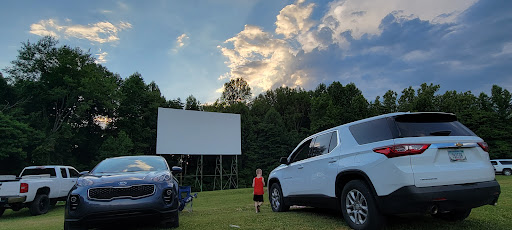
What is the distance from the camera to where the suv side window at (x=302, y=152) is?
22.0ft

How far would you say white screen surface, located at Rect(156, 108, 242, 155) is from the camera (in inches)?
1184

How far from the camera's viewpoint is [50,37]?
114 feet

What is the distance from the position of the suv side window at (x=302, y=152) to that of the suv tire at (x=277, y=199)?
3.22ft

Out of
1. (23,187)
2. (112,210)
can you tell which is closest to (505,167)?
(112,210)

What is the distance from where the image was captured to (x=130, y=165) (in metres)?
6.43

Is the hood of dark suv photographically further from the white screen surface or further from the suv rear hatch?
the white screen surface

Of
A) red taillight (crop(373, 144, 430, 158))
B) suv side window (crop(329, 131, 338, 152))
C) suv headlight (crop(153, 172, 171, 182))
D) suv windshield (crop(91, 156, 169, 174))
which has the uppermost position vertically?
suv side window (crop(329, 131, 338, 152))

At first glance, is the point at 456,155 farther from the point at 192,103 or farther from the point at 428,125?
the point at 192,103

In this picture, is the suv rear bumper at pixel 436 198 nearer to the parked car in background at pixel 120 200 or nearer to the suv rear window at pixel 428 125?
the suv rear window at pixel 428 125

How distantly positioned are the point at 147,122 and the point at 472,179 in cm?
4142

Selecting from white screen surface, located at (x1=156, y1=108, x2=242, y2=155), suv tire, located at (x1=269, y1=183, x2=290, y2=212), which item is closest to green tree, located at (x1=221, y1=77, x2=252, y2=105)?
white screen surface, located at (x1=156, y1=108, x2=242, y2=155)

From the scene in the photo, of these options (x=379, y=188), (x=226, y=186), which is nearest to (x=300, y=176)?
(x=379, y=188)

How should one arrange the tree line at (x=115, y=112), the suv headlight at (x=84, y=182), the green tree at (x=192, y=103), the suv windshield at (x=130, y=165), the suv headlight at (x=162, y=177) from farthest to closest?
1. the green tree at (x=192, y=103)
2. the tree line at (x=115, y=112)
3. the suv windshield at (x=130, y=165)
4. the suv headlight at (x=162, y=177)
5. the suv headlight at (x=84, y=182)

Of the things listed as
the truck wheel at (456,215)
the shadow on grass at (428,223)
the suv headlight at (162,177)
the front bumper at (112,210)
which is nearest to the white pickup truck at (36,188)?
the front bumper at (112,210)
